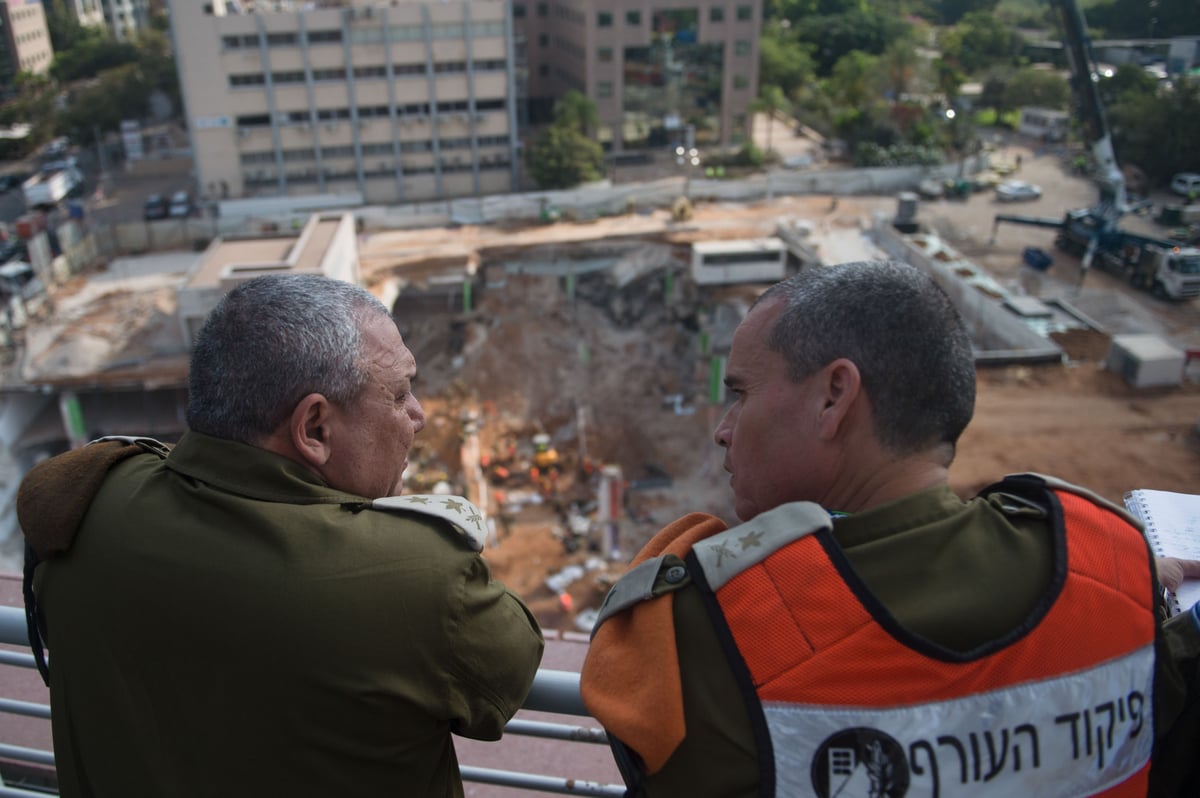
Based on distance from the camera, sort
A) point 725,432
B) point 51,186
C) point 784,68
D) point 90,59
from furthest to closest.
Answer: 1. point 90,59
2. point 784,68
3. point 51,186
4. point 725,432

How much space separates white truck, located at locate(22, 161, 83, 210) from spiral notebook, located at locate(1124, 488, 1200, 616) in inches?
1617

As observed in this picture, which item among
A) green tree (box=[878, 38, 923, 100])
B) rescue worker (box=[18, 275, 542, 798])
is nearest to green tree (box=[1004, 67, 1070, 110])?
green tree (box=[878, 38, 923, 100])

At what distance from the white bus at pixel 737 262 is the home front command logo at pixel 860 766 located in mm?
24632

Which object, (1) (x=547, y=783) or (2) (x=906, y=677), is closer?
(2) (x=906, y=677)

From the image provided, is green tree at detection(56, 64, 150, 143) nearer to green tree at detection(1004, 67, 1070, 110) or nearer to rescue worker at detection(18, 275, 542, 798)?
green tree at detection(1004, 67, 1070, 110)

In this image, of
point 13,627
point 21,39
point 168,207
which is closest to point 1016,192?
point 168,207

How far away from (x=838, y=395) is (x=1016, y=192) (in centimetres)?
3435

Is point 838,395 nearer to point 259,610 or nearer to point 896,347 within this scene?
point 896,347

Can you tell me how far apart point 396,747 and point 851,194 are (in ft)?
112

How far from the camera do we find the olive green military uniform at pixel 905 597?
153cm

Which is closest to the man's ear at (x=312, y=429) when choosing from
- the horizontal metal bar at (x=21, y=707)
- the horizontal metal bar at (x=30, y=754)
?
the horizontal metal bar at (x=21, y=707)

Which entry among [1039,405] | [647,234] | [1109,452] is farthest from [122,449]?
[647,234]

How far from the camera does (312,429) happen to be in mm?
2010

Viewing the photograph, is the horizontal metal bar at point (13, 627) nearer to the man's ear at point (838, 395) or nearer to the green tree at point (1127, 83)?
the man's ear at point (838, 395)
